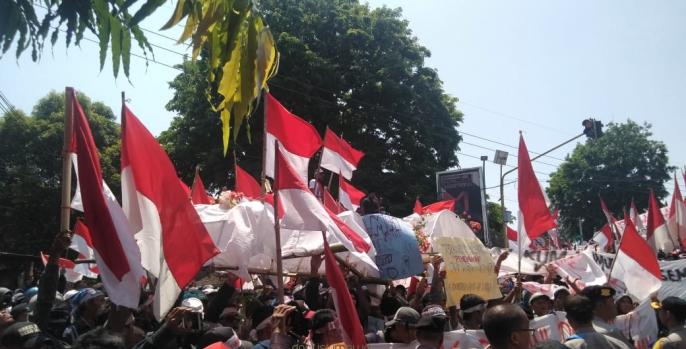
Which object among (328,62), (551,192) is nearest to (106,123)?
(328,62)

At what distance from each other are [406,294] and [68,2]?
735 centimetres

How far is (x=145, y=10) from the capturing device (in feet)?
8.33

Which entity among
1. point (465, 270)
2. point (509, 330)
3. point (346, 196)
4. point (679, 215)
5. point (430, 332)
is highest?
point (346, 196)

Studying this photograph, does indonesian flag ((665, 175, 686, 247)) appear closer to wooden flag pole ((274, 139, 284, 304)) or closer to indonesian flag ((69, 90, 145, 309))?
wooden flag pole ((274, 139, 284, 304))

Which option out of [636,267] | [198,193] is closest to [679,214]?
[636,267]

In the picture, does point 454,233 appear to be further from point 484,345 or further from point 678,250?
point 678,250

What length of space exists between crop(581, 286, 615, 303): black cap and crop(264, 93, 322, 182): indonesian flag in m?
3.49

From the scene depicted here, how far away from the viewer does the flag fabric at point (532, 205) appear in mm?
8109

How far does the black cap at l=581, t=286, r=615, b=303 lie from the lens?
500 centimetres

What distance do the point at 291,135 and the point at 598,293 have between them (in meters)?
3.98

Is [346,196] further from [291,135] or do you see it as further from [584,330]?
[584,330]

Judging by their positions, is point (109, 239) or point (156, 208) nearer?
point (109, 239)

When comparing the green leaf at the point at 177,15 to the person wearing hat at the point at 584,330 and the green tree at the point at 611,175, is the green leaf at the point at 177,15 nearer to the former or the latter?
the person wearing hat at the point at 584,330

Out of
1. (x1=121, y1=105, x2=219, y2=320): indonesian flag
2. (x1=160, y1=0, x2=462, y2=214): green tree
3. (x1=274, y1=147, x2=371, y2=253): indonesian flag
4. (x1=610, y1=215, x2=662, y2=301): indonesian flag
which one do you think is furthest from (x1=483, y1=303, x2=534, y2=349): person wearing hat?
(x1=160, y1=0, x2=462, y2=214): green tree
